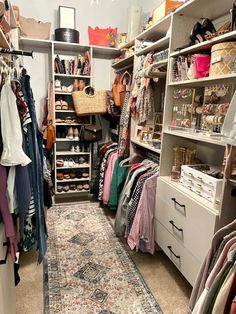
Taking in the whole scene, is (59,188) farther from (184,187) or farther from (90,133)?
(184,187)

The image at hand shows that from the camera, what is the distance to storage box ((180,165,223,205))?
143 centimetres

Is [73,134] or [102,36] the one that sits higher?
[102,36]

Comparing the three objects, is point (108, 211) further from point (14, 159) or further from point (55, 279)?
point (14, 159)

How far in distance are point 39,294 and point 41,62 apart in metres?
2.75

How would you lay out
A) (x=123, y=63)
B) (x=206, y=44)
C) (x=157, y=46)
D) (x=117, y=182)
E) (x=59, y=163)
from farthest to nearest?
1. (x=59, y=163)
2. (x=123, y=63)
3. (x=117, y=182)
4. (x=157, y=46)
5. (x=206, y=44)

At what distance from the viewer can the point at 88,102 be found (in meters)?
3.04

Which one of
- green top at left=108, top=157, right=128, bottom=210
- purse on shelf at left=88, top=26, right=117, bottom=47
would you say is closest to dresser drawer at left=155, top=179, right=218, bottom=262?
green top at left=108, top=157, right=128, bottom=210

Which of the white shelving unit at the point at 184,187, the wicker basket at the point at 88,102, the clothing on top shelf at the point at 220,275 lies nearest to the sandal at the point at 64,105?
the wicker basket at the point at 88,102

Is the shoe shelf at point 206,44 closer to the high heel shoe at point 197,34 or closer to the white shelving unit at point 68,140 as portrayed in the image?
the high heel shoe at point 197,34

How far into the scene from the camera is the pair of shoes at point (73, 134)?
10.8 feet

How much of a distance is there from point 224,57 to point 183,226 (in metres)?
1.12

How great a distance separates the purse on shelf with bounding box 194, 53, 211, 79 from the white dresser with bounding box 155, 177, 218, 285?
0.81 m

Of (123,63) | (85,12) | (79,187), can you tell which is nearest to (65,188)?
(79,187)

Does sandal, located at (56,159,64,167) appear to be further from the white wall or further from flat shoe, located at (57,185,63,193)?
the white wall
